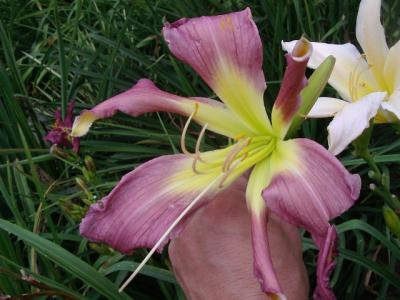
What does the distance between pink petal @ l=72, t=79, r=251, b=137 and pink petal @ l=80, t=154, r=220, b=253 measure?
0.26 ft

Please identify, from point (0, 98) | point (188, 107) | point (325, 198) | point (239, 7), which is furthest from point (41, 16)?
point (325, 198)

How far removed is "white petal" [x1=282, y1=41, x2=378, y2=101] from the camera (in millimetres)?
883

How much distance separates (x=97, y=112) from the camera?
82 centimetres

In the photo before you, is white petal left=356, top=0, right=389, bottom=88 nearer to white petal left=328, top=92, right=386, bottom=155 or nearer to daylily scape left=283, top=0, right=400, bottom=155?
daylily scape left=283, top=0, right=400, bottom=155

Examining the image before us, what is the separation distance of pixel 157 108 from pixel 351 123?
25 centimetres

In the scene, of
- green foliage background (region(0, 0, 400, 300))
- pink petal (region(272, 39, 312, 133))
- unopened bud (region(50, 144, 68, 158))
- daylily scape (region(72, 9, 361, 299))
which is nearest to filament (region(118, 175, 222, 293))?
daylily scape (region(72, 9, 361, 299))

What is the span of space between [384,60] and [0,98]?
1119mm

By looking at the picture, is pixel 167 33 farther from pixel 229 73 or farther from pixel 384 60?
pixel 384 60

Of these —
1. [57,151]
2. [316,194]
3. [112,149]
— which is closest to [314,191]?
[316,194]

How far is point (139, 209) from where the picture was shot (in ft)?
2.45

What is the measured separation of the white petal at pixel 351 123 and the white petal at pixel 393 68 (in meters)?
0.14

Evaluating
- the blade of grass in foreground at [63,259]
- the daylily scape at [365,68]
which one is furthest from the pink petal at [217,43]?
the blade of grass in foreground at [63,259]

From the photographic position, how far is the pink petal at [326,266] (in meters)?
0.61

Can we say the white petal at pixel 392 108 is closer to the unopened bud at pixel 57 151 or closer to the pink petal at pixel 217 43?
the pink petal at pixel 217 43
